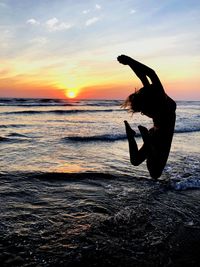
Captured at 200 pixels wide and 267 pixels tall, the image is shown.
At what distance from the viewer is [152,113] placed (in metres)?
4.61

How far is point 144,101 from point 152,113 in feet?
0.85

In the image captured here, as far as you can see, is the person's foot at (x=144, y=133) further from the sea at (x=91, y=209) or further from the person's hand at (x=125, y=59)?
the sea at (x=91, y=209)

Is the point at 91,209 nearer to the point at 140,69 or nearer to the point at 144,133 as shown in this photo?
the point at 144,133

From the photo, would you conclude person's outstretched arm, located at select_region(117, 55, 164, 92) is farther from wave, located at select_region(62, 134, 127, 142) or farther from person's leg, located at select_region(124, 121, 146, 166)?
wave, located at select_region(62, 134, 127, 142)

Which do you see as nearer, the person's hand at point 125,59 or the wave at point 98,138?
the person's hand at point 125,59

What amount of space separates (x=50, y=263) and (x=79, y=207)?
75.8 inches

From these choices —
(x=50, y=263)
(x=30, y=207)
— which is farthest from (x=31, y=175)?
(x=50, y=263)

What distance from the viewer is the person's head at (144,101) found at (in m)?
4.35

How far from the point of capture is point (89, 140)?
1502 cm

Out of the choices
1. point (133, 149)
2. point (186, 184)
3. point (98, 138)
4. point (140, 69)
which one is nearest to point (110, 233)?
point (133, 149)

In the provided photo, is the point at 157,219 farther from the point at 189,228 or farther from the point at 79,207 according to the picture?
the point at 79,207

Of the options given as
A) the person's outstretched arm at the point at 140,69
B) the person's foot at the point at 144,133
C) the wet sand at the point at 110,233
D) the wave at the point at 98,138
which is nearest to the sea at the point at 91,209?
the wet sand at the point at 110,233

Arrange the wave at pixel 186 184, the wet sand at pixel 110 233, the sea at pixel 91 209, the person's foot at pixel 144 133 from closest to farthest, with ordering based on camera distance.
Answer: the wet sand at pixel 110 233 < the sea at pixel 91 209 < the person's foot at pixel 144 133 < the wave at pixel 186 184

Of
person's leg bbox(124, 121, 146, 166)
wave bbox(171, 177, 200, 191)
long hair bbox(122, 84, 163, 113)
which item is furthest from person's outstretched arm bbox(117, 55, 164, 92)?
wave bbox(171, 177, 200, 191)
